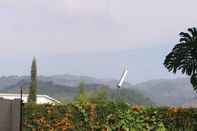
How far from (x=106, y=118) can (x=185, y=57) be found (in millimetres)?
3019

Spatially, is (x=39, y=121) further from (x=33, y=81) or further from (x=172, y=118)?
(x=33, y=81)

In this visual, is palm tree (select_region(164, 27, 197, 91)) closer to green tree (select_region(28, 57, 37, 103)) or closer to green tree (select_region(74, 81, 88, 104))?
green tree (select_region(74, 81, 88, 104))

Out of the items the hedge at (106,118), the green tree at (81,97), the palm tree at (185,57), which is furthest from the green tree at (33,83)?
the palm tree at (185,57)

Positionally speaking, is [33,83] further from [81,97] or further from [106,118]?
[106,118]

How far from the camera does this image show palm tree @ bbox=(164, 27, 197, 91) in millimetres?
16031

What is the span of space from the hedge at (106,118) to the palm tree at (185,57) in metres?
1.41

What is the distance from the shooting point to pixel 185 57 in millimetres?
16109

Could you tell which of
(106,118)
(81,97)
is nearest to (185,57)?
(106,118)

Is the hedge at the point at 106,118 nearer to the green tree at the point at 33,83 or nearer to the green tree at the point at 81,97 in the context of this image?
the green tree at the point at 81,97

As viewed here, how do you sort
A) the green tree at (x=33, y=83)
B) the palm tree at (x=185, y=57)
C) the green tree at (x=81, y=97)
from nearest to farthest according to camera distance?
the palm tree at (x=185, y=57) → the green tree at (x=81, y=97) → the green tree at (x=33, y=83)

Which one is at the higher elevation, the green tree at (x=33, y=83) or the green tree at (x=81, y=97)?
the green tree at (x=33, y=83)

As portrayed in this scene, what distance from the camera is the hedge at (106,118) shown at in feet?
54.8

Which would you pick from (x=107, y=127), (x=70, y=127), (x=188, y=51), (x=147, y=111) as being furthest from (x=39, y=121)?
(x=188, y=51)

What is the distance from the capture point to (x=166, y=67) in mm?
16094
